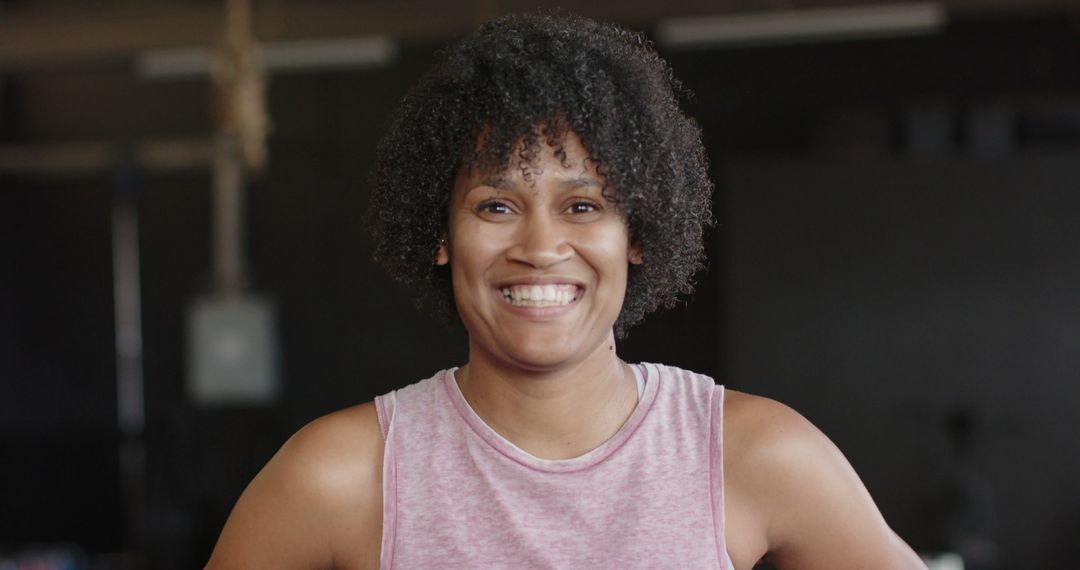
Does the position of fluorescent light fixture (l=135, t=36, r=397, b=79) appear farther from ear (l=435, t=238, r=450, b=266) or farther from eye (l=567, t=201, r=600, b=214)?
eye (l=567, t=201, r=600, b=214)

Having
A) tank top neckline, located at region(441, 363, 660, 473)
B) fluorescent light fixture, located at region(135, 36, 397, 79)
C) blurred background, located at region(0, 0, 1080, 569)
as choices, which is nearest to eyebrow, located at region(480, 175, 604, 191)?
tank top neckline, located at region(441, 363, 660, 473)

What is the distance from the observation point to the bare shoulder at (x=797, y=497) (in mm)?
1463

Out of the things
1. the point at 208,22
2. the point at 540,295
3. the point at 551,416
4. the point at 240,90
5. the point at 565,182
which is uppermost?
the point at 208,22

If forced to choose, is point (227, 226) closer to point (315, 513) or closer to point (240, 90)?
point (240, 90)

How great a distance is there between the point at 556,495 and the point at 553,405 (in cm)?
11

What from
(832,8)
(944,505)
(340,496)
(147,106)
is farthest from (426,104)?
(147,106)

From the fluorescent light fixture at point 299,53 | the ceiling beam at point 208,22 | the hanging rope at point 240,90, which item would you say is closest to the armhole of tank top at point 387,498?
the hanging rope at point 240,90

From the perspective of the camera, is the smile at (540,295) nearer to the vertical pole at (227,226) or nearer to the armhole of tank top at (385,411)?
the armhole of tank top at (385,411)

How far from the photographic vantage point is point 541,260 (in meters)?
1.40

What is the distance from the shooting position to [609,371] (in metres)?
1.52

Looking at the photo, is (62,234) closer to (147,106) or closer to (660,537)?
(147,106)

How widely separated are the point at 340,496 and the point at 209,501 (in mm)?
3834

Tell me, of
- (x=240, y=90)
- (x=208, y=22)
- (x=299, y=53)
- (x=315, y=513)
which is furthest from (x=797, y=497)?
(x=208, y=22)

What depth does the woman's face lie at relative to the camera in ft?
4.66
